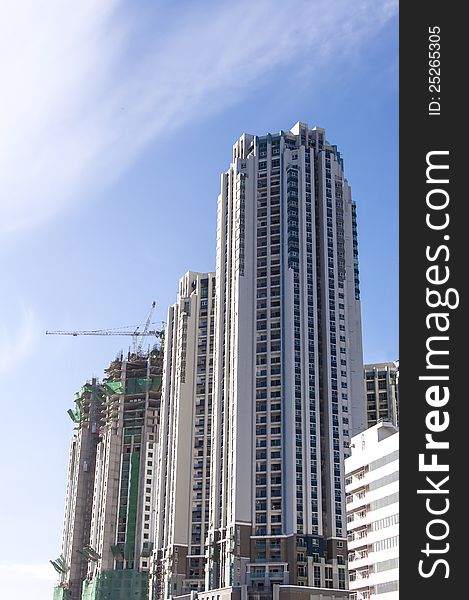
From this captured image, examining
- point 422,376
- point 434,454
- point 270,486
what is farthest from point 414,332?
point 270,486

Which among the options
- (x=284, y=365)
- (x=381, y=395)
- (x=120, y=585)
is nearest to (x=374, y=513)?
(x=284, y=365)

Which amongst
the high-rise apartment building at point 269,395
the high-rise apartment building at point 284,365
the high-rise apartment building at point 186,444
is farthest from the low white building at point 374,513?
the high-rise apartment building at point 186,444

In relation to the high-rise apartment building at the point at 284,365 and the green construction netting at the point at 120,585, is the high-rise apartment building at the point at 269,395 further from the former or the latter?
the green construction netting at the point at 120,585

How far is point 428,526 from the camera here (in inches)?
1147

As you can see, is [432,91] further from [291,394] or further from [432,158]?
[291,394]

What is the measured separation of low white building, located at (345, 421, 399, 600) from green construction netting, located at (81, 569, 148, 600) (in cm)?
10732

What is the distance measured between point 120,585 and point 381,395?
7600 cm

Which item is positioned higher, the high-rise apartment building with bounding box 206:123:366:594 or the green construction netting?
the high-rise apartment building with bounding box 206:123:366:594

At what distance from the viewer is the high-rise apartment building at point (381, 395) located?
180 metres

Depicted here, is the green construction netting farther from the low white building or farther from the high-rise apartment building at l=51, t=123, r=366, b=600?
the low white building

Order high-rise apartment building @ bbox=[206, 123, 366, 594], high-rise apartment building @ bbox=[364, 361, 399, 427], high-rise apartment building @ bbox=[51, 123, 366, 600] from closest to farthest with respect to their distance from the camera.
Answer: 1. high-rise apartment building @ bbox=[206, 123, 366, 594]
2. high-rise apartment building @ bbox=[51, 123, 366, 600]
3. high-rise apartment building @ bbox=[364, 361, 399, 427]

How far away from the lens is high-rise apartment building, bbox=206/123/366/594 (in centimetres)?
13788

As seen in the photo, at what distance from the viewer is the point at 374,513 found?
9400 centimetres

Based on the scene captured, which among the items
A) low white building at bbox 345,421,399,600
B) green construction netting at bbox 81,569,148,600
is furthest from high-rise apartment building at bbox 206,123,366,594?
green construction netting at bbox 81,569,148,600
